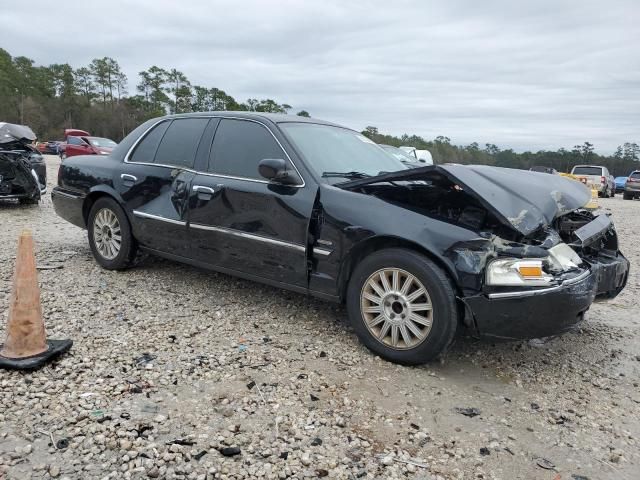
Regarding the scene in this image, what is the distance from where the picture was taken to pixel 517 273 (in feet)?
9.96

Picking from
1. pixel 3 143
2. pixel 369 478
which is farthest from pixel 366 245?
pixel 3 143

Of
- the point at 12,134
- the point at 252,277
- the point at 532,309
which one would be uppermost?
the point at 12,134

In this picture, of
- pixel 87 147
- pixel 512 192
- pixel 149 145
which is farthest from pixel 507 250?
pixel 87 147

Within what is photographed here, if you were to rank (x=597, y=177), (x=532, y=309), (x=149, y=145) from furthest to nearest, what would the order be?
(x=597, y=177) < (x=149, y=145) < (x=532, y=309)

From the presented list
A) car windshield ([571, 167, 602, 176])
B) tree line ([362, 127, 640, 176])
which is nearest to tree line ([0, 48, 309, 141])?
tree line ([362, 127, 640, 176])

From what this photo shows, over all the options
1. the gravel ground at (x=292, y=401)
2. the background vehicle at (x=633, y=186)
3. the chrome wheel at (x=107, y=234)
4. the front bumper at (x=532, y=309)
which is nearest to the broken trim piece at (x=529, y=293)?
the front bumper at (x=532, y=309)

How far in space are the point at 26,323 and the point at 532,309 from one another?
3078mm

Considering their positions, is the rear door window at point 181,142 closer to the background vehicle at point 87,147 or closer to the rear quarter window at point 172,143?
the rear quarter window at point 172,143

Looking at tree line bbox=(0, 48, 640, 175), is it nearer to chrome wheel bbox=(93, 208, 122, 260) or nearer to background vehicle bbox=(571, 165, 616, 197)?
background vehicle bbox=(571, 165, 616, 197)

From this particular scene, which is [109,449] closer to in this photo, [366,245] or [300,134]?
[366,245]

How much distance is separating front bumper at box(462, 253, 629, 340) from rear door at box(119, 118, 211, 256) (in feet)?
8.67

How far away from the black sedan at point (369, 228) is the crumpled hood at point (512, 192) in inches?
0.5

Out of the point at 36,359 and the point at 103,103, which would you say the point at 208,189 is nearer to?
the point at 36,359

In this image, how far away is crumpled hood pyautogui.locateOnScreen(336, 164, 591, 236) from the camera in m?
3.17
